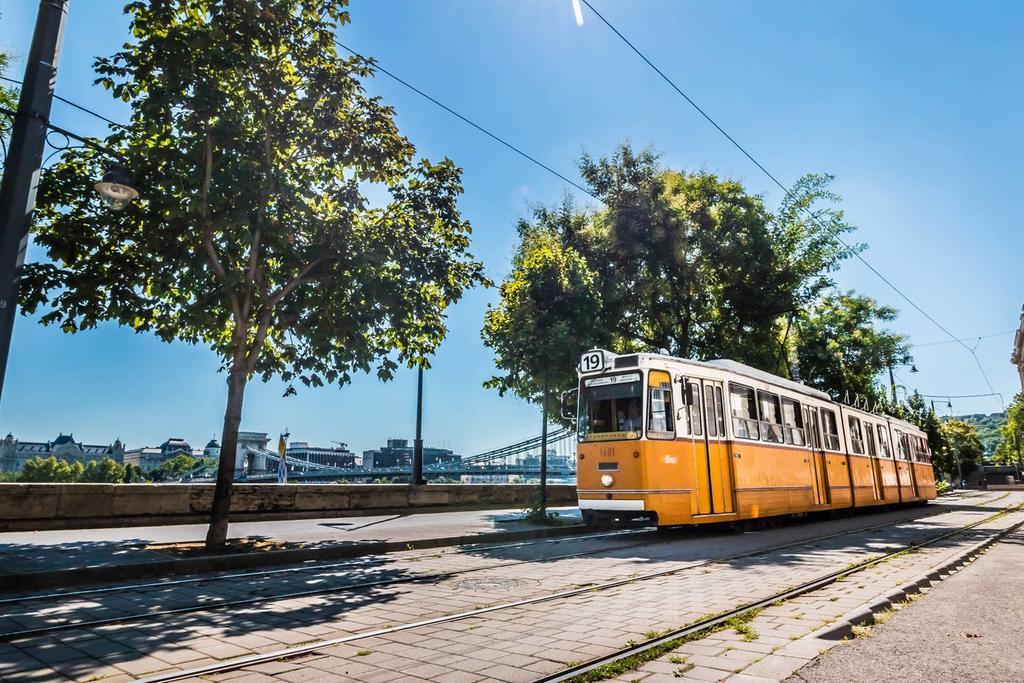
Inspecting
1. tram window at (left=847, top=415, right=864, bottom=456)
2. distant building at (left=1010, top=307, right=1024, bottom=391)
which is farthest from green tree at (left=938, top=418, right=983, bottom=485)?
tram window at (left=847, top=415, right=864, bottom=456)

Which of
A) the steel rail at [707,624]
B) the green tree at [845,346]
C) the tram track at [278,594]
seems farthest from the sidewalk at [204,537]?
the green tree at [845,346]

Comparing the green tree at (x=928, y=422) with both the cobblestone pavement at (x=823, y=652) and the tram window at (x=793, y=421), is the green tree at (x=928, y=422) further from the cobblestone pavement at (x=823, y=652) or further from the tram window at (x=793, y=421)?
the cobblestone pavement at (x=823, y=652)

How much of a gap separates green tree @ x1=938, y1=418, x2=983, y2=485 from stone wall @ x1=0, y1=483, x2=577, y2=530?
187 feet

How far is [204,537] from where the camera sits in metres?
10.9

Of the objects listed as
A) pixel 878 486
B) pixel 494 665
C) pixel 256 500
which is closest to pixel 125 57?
pixel 256 500

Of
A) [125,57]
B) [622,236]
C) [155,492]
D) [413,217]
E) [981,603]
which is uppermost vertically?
[622,236]

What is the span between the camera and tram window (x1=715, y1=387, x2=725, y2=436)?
1292 cm

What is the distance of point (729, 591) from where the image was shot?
6504mm

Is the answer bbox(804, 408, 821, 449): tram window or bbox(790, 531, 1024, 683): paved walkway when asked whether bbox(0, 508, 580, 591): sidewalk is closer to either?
bbox(804, 408, 821, 449): tram window

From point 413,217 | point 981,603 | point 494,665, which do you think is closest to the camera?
point 494,665

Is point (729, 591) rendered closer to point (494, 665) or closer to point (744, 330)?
point (494, 665)

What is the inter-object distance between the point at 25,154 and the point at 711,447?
450 inches

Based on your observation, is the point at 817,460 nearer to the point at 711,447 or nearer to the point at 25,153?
the point at 711,447

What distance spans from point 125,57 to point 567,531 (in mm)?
12014
